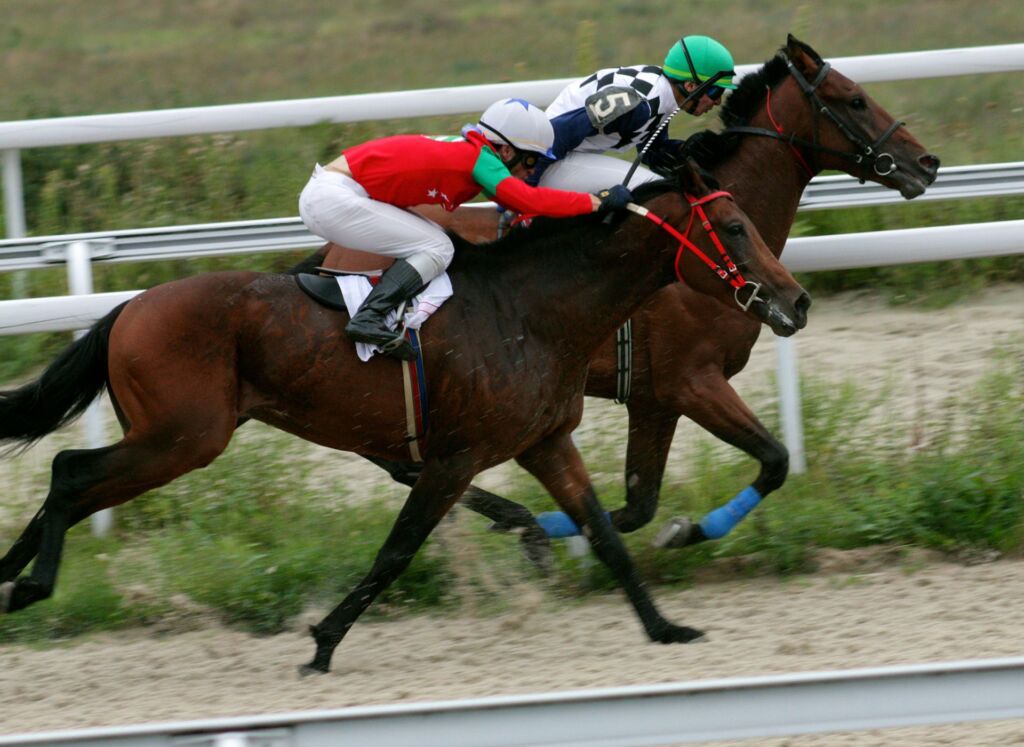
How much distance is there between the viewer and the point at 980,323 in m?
7.98

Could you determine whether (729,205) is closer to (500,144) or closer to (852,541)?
(500,144)

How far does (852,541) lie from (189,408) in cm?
277

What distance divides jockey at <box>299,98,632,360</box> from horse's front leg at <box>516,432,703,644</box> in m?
0.64

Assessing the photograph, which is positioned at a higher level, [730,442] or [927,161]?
[927,161]

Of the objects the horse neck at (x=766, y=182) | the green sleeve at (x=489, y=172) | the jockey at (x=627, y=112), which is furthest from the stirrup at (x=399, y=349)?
the horse neck at (x=766, y=182)

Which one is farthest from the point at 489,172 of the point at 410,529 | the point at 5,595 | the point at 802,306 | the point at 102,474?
the point at 5,595

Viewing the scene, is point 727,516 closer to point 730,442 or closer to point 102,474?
point 730,442

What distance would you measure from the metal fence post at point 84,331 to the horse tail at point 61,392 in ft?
1.97

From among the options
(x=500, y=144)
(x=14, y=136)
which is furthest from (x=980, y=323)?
(x=14, y=136)

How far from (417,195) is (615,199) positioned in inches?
27.6

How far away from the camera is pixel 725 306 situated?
5887 millimetres

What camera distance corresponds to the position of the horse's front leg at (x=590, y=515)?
520cm

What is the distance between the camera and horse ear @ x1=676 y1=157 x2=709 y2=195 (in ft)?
16.9

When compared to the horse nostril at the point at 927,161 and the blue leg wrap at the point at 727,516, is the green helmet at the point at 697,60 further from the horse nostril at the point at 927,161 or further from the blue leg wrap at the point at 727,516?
the blue leg wrap at the point at 727,516
